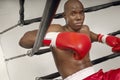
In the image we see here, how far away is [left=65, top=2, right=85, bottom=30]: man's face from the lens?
54.7 inches

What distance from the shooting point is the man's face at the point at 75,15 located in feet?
4.56

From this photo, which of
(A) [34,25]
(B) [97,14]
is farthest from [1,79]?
(B) [97,14]

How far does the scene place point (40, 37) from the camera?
75 cm

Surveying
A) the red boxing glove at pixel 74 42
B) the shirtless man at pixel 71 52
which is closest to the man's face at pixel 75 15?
the shirtless man at pixel 71 52

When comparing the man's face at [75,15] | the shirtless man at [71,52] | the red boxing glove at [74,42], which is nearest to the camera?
the red boxing glove at [74,42]

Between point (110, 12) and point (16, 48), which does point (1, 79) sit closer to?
point (16, 48)

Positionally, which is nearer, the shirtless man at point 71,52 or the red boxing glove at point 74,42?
the red boxing glove at point 74,42

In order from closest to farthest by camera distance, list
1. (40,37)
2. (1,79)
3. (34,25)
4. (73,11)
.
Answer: (40,37)
(1,79)
(73,11)
(34,25)

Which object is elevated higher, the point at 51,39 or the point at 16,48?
the point at 51,39

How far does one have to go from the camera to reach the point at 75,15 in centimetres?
140

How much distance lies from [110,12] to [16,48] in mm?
1013

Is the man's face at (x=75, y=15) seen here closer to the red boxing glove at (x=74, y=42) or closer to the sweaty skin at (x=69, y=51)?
the sweaty skin at (x=69, y=51)

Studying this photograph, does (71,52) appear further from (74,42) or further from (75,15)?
(74,42)

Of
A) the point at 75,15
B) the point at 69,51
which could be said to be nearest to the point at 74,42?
the point at 69,51
